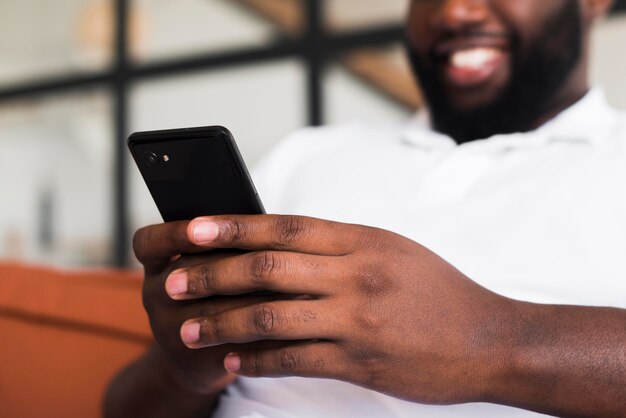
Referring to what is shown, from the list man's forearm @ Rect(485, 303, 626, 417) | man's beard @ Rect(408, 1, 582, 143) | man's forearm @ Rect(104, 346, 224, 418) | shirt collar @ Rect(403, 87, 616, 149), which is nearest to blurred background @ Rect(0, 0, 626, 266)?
man's beard @ Rect(408, 1, 582, 143)

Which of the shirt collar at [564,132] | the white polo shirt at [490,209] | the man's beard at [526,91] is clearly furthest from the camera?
the man's beard at [526,91]

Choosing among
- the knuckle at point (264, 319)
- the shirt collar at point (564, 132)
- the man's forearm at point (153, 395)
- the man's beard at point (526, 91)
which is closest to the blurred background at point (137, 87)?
the man's beard at point (526, 91)

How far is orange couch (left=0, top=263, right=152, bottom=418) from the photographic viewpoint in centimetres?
118

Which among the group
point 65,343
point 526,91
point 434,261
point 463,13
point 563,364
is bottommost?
point 65,343

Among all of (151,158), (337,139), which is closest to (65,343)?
(337,139)

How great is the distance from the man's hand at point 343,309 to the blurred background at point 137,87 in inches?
64.6

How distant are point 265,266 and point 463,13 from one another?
0.68 m

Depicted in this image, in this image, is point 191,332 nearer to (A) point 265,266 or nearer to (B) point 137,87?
(A) point 265,266

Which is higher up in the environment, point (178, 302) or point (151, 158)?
point (151, 158)

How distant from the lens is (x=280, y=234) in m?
0.60

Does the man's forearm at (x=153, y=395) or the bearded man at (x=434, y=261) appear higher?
the bearded man at (x=434, y=261)

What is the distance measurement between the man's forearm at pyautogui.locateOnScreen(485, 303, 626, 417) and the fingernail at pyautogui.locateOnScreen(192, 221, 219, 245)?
10.9 inches

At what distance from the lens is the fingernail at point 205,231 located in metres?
0.61

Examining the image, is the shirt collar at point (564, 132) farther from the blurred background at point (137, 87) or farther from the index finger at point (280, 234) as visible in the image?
the blurred background at point (137, 87)
